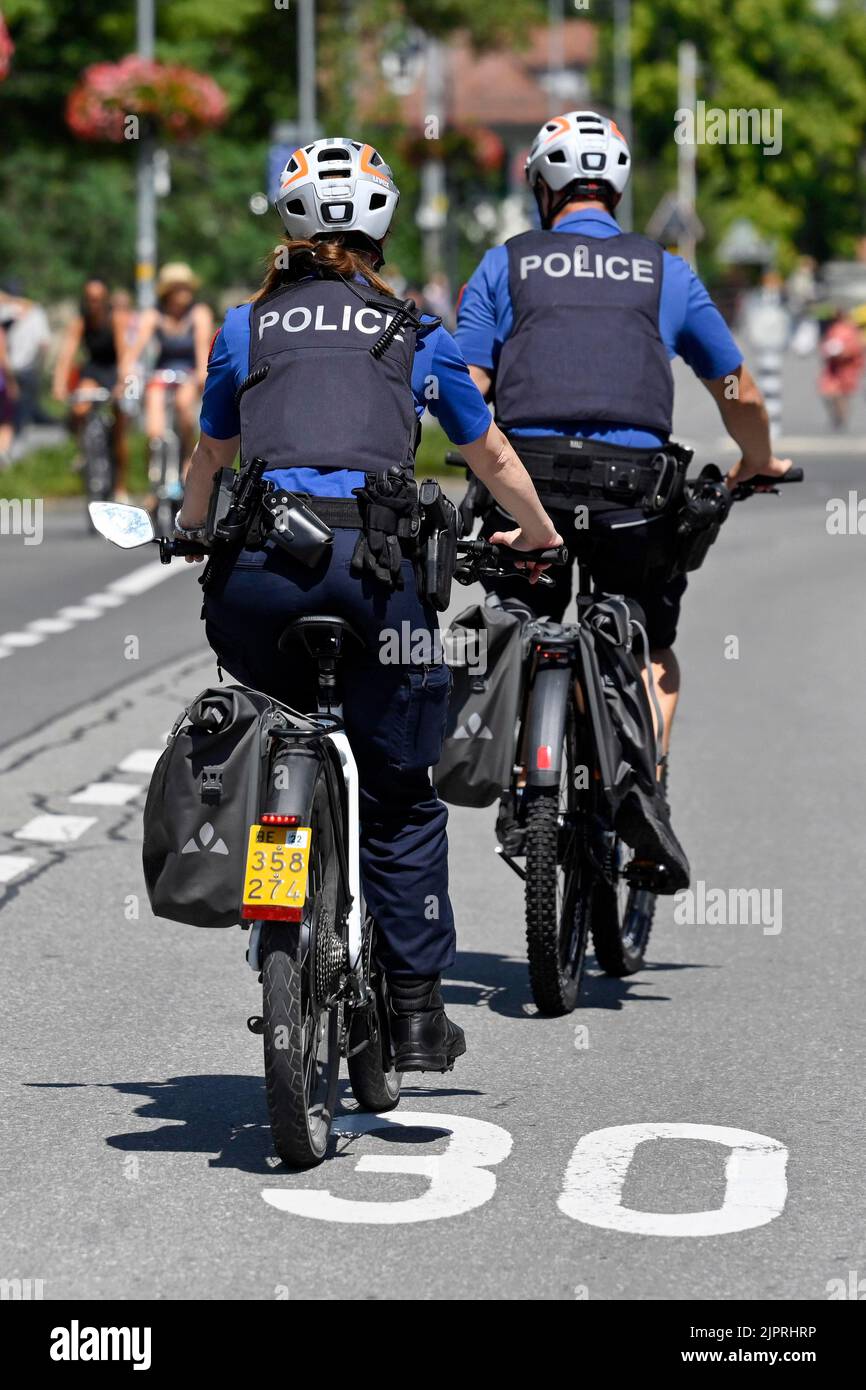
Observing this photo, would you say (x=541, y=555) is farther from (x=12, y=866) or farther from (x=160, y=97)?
(x=160, y=97)

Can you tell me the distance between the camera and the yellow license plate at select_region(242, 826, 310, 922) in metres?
4.95

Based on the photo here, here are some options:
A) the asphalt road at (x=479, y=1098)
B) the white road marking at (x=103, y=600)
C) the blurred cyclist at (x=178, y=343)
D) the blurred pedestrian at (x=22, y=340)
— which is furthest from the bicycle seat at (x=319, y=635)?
the blurred pedestrian at (x=22, y=340)

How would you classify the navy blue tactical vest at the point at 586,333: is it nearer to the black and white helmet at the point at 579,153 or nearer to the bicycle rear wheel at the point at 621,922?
the black and white helmet at the point at 579,153

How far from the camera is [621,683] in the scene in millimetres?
6750

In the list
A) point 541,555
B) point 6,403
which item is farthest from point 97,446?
point 541,555

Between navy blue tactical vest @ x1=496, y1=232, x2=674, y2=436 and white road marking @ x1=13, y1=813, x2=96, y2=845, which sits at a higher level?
navy blue tactical vest @ x1=496, y1=232, x2=674, y2=436

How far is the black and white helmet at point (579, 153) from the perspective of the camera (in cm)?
692

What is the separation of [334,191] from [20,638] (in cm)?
905

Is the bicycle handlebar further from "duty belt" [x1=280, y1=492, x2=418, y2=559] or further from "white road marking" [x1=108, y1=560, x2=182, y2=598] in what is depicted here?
"white road marking" [x1=108, y1=560, x2=182, y2=598]

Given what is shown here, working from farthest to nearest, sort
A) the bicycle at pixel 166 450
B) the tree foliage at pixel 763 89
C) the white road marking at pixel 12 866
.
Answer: the tree foliage at pixel 763 89 → the bicycle at pixel 166 450 → the white road marking at pixel 12 866

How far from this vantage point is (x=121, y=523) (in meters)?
5.18

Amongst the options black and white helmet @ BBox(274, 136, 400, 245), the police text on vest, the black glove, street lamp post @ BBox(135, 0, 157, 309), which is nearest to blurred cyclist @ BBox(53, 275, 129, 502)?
street lamp post @ BBox(135, 0, 157, 309)

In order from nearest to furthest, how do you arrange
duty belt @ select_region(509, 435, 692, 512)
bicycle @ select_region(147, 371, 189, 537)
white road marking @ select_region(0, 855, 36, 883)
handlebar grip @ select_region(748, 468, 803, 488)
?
duty belt @ select_region(509, 435, 692, 512), handlebar grip @ select_region(748, 468, 803, 488), white road marking @ select_region(0, 855, 36, 883), bicycle @ select_region(147, 371, 189, 537)

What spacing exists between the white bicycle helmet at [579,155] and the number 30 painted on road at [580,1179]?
2.44 meters
